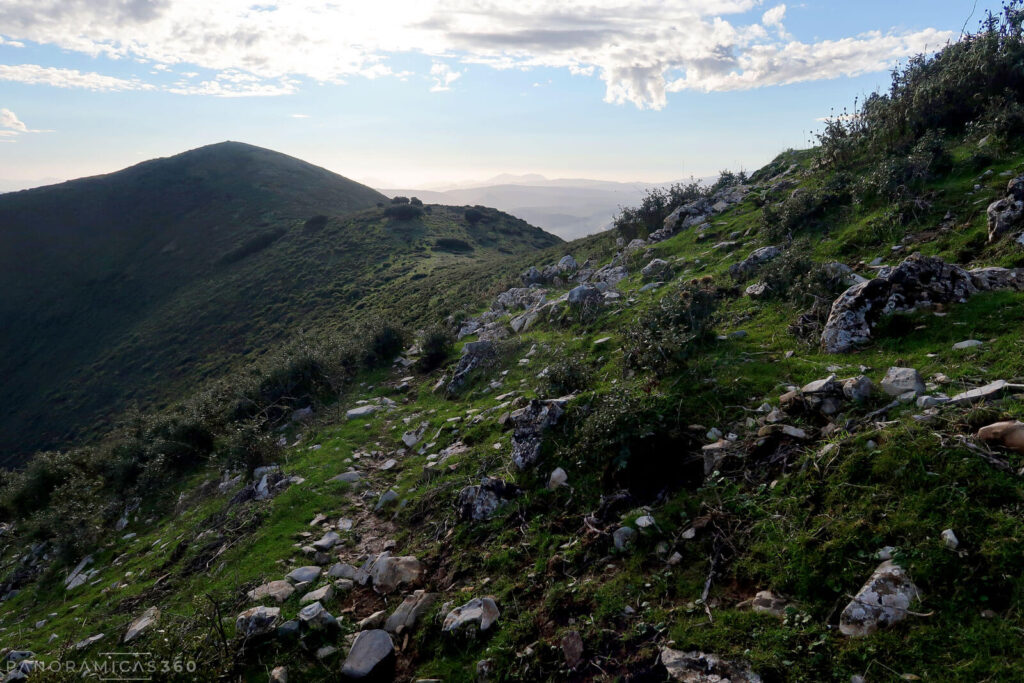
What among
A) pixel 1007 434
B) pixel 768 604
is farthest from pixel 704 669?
pixel 1007 434

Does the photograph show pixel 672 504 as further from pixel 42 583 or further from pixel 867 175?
pixel 42 583

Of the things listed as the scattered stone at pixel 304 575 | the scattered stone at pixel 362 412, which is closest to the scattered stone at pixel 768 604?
the scattered stone at pixel 304 575

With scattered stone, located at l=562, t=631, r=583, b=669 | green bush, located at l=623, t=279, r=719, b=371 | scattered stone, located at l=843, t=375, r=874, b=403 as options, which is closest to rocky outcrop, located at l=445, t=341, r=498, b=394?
green bush, located at l=623, t=279, r=719, b=371

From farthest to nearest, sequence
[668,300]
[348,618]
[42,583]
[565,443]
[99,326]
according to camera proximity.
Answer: [99,326]
[42,583]
[668,300]
[565,443]
[348,618]

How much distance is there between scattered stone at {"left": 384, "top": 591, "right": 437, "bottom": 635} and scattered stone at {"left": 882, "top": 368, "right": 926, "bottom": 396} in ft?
20.2

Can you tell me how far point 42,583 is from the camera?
419 inches

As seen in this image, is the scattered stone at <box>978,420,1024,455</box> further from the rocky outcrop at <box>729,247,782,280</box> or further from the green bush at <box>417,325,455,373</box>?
the green bush at <box>417,325,455,373</box>

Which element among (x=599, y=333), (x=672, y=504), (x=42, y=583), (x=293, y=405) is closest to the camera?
(x=672, y=504)

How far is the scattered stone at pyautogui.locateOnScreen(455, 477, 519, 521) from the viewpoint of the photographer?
7314mm

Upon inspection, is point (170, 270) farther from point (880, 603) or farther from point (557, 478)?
point (880, 603)

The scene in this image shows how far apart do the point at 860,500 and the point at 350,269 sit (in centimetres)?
4619

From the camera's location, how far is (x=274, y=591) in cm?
684

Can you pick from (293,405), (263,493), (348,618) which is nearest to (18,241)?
(293,405)

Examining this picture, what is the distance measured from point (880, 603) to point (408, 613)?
16.3 ft
